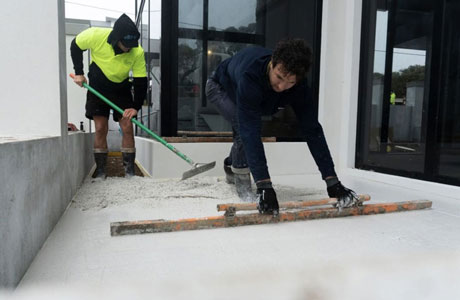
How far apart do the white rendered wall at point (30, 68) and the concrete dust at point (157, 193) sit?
534 millimetres

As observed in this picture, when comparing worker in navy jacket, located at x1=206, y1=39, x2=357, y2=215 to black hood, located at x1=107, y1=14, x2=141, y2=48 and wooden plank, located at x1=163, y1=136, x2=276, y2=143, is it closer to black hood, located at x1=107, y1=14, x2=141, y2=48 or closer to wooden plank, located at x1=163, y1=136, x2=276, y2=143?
black hood, located at x1=107, y1=14, x2=141, y2=48

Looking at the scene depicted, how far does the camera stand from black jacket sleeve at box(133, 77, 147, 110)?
2.67m

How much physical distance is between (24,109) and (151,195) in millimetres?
861

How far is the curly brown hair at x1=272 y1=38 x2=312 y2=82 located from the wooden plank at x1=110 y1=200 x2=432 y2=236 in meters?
0.64

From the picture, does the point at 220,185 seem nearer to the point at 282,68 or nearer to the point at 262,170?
the point at 262,170

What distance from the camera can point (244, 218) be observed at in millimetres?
1468

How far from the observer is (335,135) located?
3.13 m

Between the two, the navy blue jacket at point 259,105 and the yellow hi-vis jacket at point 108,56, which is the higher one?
the yellow hi-vis jacket at point 108,56

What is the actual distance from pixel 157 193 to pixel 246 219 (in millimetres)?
825

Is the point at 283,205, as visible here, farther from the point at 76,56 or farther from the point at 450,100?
the point at 76,56

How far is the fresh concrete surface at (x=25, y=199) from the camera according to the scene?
831 millimetres

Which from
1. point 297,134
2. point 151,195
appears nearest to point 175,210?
point 151,195

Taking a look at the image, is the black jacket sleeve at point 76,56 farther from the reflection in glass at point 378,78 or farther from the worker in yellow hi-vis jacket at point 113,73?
the reflection in glass at point 378,78

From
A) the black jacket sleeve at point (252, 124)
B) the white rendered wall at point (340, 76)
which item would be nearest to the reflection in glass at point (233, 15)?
the white rendered wall at point (340, 76)
